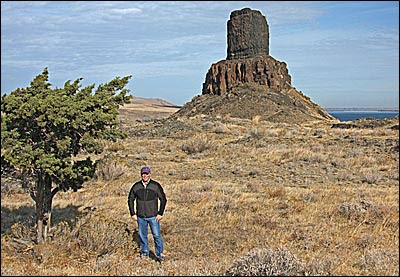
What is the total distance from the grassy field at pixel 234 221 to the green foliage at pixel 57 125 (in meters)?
1.31

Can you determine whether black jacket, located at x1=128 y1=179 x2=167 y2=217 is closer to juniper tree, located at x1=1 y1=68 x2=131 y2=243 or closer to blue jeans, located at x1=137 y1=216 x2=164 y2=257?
blue jeans, located at x1=137 y1=216 x2=164 y2=257

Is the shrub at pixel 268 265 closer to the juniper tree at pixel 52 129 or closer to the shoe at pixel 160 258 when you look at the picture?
the shoe at pixel 160 258

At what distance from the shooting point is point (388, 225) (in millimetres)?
8812

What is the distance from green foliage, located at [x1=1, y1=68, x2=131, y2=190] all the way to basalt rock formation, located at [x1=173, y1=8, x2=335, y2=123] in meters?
38.8

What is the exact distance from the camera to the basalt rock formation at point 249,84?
159 feet

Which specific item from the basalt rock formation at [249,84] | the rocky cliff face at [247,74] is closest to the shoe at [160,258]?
the basalt rock formation at [249,84]

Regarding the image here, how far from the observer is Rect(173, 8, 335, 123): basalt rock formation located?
159 feet

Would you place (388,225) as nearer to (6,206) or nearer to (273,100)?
(6,206)

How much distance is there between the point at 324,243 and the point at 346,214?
2071 millimetres

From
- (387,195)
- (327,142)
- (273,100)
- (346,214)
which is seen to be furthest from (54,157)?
(273,100)

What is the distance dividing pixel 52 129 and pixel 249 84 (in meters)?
48.1

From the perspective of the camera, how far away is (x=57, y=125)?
690cm

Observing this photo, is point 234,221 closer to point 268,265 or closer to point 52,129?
point 268,265

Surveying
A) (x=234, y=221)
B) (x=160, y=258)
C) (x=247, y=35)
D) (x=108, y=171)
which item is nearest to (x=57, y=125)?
(x=160, y=258)
